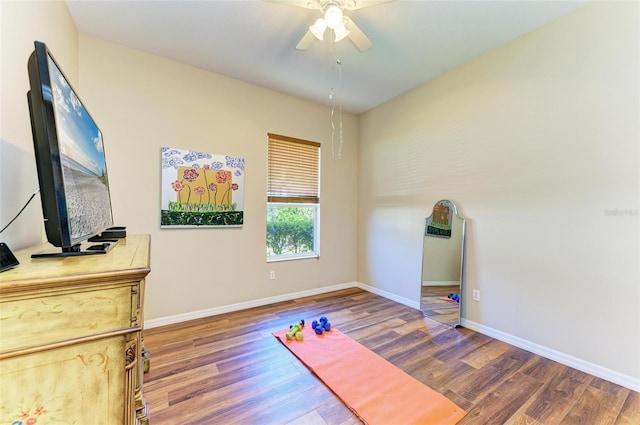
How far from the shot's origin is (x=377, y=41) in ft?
8.29

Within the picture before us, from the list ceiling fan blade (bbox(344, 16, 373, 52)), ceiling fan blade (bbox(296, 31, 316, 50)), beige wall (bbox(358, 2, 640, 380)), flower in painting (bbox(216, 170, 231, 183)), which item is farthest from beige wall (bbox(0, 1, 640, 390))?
ceiling fan blade (bbox(344, 16, 373, 52))

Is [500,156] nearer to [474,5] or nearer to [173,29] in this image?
[474,5]

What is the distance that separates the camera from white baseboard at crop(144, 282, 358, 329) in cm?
282

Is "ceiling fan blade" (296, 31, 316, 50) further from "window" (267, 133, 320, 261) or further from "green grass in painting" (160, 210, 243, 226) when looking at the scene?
"green grass in painting" (160, 210, 243, 226)

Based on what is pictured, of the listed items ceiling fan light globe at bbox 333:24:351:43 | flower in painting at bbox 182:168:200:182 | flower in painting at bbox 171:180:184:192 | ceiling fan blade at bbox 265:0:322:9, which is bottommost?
flower in painting at bbox 171:180:184:192

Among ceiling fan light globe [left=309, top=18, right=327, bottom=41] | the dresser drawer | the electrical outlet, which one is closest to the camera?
the dresser drawer

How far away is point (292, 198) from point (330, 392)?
2443mm

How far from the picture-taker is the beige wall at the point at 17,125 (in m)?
1.21

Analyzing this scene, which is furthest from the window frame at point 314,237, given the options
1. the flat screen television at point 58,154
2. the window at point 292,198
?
the flat screen television at point 58,154

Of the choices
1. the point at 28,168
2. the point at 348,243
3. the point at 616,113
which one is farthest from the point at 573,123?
the point at 28,168

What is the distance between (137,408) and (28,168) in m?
1.42

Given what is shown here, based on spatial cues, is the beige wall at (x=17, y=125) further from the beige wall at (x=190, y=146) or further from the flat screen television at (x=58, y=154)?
the beige wall at (x=190, y=146)

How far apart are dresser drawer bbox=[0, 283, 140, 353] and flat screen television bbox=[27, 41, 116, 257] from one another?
0.26 m

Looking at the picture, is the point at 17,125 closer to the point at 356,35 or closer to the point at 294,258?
the point at 356,35
